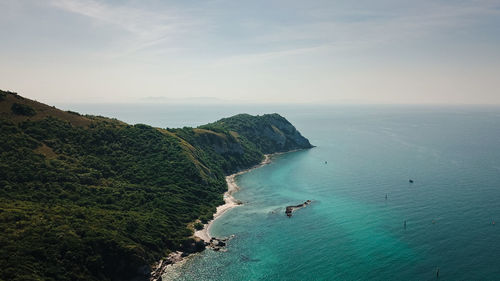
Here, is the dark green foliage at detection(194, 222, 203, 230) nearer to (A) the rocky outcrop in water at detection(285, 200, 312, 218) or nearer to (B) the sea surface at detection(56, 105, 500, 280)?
(B) the sea surface at detection(56, 105, 500, 280)

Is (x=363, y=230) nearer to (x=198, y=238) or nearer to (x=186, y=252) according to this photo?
(x=198, y=238)

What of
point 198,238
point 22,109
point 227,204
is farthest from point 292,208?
point 22,109

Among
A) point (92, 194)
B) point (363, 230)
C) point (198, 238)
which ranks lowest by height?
point (363, 230)

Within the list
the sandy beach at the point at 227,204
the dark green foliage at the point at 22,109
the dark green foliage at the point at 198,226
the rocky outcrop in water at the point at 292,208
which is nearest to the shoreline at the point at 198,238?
the sandy beach at the point at 227,204

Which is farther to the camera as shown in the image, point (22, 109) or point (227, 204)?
point (227, 204)

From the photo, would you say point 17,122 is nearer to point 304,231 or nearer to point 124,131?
point 124,131

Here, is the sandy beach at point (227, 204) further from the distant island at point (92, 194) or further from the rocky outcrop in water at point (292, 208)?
the rocky outcrop in water at point (292, 208)
